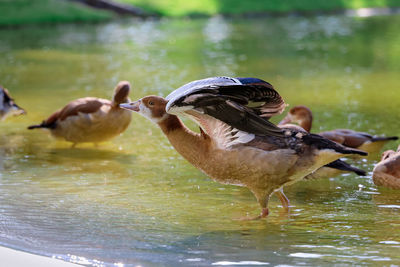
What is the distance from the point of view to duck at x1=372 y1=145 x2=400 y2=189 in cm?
738

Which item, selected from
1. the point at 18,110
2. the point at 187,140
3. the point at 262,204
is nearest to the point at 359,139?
the point at 262,204

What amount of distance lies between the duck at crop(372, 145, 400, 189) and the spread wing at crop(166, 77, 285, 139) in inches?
63.2

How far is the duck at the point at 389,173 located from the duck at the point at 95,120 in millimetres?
3566

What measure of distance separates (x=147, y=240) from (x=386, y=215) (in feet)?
7.49

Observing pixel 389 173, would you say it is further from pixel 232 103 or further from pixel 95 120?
pixel 95 120

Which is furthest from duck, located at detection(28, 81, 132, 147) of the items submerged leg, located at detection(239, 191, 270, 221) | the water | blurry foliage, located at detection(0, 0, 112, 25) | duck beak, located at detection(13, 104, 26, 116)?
blurry foliage, located at detection(0, 0, 112, 25)

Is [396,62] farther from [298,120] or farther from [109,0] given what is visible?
[109,0]

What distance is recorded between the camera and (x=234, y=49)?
66.9 feet

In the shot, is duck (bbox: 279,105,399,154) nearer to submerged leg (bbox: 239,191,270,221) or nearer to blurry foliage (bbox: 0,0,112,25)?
submerged leg (bbox: 239,191,270,221)

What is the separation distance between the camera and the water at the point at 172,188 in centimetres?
577

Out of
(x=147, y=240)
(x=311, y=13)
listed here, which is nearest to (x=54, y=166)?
(x=147, y=240)

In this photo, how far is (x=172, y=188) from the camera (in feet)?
25.5

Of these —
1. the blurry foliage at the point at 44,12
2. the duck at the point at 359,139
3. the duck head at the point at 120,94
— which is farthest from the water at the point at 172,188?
the blurry foliage at the point at 44,12

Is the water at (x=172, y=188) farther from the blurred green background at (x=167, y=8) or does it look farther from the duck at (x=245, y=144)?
the blurred green background at (x=167, y=8)
